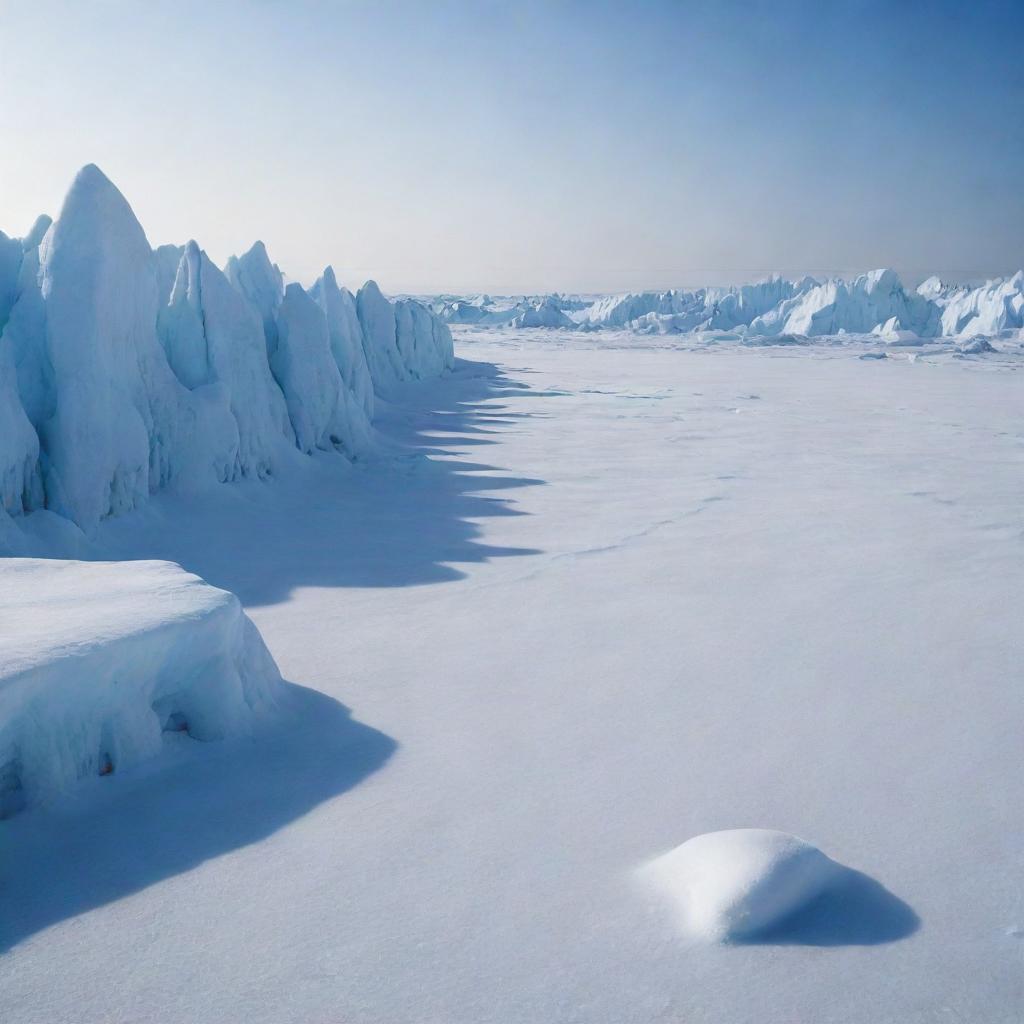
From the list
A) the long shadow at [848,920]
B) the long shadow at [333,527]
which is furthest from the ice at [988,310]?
the long shadow at [848,920]

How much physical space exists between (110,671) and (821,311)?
5799cm

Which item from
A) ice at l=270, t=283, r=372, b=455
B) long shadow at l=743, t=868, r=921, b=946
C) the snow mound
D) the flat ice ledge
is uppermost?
ice at l=270, t=283, r=372, b=455

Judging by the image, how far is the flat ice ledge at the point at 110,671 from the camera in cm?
277

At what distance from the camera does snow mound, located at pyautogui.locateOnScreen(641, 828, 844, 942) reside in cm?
A: 228

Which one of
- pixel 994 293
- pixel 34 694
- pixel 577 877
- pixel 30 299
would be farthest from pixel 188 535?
pixel 994 293

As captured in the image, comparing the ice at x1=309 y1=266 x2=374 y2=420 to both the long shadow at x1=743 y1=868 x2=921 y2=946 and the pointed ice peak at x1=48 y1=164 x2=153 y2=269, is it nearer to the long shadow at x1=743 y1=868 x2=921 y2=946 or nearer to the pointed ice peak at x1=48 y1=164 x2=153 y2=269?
the pointed ice peak at x1=48 y1=164 x2=153 y2=269

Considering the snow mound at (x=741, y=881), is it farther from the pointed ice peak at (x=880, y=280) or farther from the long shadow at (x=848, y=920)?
the pointed ice peak at (x=880, y=280)

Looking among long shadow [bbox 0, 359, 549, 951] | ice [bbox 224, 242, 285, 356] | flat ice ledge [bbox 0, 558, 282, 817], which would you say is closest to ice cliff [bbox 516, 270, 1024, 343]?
ice [bbox 224, 242, 285, 356]

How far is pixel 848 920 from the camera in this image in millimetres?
2346

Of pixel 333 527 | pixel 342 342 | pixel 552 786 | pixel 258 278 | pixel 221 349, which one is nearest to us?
pixel 552 786

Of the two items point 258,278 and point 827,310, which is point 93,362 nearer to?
point 258,278

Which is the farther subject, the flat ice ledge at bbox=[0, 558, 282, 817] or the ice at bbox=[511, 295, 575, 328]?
the ice at bbox=[511, 295, 575, 328]

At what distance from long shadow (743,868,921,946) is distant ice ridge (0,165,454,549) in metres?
5.45

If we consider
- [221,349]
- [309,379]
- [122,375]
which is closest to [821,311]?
[309,379]
